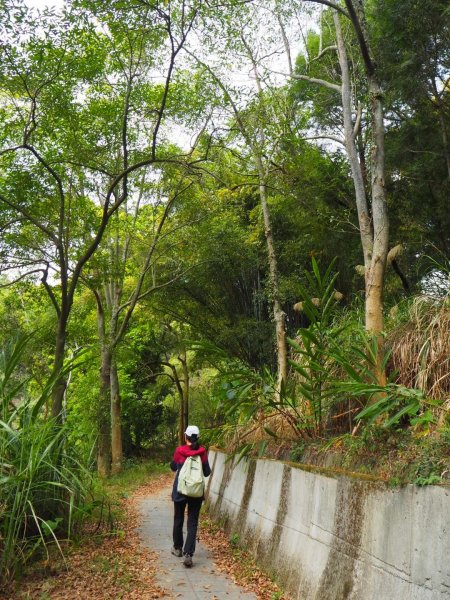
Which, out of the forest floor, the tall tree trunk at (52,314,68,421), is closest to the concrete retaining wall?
the forest floor

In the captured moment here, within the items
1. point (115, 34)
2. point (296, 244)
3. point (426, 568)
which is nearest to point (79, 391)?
point (296, 244)

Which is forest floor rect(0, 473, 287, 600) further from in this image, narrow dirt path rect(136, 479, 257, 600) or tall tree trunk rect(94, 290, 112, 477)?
tall tree trunk rect(94, 290, 112, 477)

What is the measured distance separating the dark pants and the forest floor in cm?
35

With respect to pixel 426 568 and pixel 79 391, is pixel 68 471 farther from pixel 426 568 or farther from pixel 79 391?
pixel 79 391

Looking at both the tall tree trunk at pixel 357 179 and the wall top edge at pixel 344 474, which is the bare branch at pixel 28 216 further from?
the wall top edge at pixel 344 474

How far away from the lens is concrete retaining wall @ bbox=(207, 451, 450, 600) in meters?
3.15

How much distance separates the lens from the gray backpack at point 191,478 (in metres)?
6.30

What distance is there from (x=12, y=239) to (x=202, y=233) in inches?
251

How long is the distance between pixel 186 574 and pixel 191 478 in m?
1.03

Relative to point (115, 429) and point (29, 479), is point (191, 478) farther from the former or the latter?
point (115, 429)

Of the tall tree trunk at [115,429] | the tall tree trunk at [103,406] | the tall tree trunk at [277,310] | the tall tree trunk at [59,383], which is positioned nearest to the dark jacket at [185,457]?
the tall tree trunk at [59,383]

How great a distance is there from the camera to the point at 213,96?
38.4ft

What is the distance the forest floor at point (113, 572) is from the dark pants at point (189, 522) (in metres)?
0.35

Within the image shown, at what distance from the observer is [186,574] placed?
228 inches
